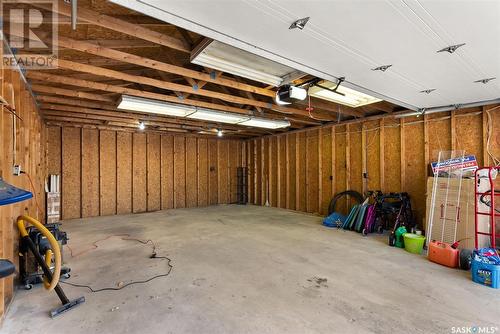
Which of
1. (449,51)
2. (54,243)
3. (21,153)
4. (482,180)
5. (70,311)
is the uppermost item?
(449,51)

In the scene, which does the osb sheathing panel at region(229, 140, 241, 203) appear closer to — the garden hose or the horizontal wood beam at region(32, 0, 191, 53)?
the horizontal wood beam at region(32, 0, 191, 53)

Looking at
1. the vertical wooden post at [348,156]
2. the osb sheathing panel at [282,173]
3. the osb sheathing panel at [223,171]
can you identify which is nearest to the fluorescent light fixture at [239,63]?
the vertical wooden post at [348,156]

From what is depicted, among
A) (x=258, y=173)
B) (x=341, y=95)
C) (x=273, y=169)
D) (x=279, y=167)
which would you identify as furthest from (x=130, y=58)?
(x=258, y=173)

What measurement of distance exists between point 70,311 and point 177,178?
6.08 metres

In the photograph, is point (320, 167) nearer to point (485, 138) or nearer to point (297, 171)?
point (297, 171)

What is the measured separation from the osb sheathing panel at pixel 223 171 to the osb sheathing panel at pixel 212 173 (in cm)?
12

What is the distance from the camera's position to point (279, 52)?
2174mm

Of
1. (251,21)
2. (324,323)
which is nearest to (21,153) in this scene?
(251,21)

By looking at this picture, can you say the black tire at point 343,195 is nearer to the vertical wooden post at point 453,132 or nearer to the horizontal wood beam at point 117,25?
the vertical wooden post at point 453,132

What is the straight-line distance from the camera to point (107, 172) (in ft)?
22.9

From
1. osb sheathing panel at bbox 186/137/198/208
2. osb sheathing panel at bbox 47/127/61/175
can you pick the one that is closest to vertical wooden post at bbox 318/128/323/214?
osb sheathing panel at bbox 186/137/198/208

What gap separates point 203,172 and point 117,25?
6753mm

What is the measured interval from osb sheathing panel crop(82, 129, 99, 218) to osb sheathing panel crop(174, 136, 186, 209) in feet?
7.38

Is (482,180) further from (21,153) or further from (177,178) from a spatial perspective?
(177,178)
